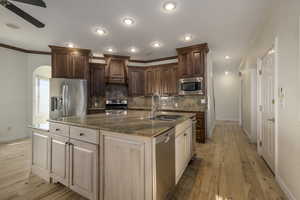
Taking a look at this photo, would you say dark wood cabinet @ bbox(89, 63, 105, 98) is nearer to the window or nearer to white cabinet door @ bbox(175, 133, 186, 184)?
the window

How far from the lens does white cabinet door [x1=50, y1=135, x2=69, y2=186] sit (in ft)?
5.80

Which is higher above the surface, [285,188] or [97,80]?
[97,80]

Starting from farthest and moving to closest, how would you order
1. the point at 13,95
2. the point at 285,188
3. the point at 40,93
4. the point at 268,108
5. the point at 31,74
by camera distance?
the point at 40,93, the point at 31,74, the point at 13,95, the point at 268,108, the point at 285,188

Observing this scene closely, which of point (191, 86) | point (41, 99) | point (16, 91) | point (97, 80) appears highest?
point (97, 80)

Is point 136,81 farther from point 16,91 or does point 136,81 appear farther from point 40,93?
point 16,91

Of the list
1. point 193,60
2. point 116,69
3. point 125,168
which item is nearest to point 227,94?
point 193,60

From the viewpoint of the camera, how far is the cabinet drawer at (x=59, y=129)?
1.78m

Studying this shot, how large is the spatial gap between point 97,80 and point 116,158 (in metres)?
3.90

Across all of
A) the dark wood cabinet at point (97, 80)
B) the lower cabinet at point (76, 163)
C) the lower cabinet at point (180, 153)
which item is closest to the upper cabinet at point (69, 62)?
the dark wood cabinet at point (97, 80)

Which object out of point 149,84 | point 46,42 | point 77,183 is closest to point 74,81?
point 46,42

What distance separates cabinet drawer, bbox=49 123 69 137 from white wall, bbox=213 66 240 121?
7559mm

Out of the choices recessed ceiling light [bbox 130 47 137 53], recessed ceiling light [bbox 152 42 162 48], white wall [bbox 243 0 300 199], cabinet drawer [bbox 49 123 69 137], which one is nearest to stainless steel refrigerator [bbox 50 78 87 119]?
recessed ceiling light [bbox 130 47 137 53]

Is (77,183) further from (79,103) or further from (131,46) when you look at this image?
(131,46)

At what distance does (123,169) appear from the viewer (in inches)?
53.3
